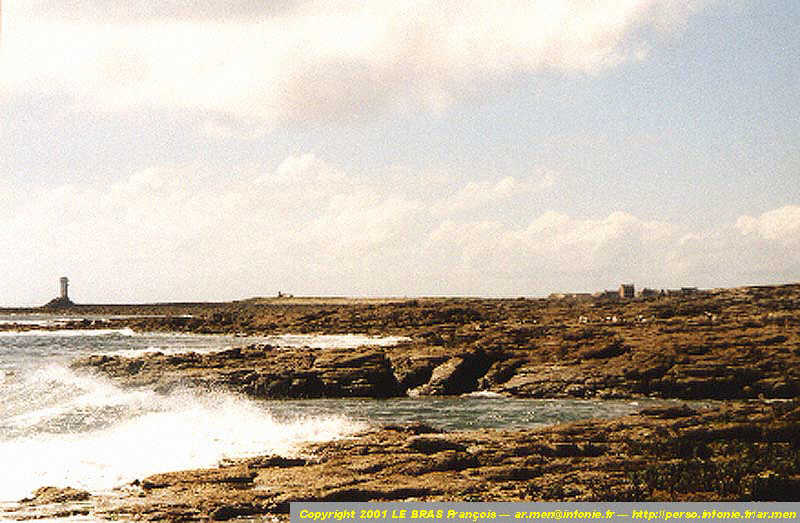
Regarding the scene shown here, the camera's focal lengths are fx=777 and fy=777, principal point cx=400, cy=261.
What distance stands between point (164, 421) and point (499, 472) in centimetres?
1696

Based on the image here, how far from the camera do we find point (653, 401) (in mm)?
35812

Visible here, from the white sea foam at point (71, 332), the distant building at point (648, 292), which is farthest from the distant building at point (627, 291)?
the white sea foam at point (71, 332)

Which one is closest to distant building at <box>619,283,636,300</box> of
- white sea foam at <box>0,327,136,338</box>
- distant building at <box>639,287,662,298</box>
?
distant building at <box>639,287,662,298</box>

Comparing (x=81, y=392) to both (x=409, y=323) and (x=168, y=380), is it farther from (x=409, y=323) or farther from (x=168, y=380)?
(x=409, y=323)

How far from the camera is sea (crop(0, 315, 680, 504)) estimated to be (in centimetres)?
2125

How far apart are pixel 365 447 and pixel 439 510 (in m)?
6.27

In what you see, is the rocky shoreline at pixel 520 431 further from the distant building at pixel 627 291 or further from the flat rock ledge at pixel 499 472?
the distant building at pixel 627 291

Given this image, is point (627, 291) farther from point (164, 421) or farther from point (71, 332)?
point (164, 421)

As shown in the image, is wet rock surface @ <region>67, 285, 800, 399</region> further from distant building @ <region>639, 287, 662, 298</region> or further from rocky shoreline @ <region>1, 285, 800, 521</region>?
distant building @ <region>639, 287, 662, 298</region>

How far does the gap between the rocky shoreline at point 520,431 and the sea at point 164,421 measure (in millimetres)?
1659

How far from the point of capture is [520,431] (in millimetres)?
23844

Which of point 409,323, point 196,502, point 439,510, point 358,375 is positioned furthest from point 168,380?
point 409,323

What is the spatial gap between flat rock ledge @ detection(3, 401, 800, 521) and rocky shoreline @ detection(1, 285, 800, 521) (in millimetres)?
50

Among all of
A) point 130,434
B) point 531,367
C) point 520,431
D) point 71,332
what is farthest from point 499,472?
point 71,332
